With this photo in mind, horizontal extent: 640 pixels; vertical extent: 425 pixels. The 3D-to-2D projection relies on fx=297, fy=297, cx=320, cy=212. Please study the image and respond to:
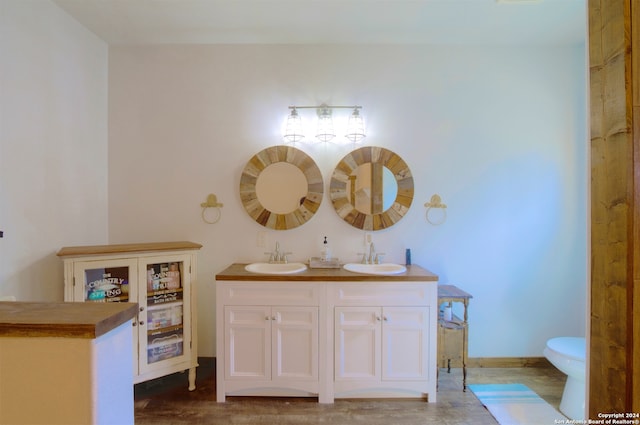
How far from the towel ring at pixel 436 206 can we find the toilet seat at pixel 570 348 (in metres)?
1.16

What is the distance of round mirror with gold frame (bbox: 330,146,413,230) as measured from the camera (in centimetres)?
261

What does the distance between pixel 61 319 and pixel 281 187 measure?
1.95 meters

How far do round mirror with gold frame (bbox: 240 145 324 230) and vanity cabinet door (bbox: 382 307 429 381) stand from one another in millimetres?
1096

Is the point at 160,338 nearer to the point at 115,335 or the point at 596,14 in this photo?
the point at 115,335

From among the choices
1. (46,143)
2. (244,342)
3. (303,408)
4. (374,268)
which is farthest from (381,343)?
(46,143)

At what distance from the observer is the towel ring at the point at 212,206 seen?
2.63m

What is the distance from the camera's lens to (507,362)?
2.64 m

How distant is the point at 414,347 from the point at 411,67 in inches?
90.8

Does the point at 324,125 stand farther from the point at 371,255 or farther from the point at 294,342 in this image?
the point at 294,342

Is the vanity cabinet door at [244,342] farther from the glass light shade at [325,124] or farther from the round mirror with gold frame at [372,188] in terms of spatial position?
the glass light shade at [325,124]

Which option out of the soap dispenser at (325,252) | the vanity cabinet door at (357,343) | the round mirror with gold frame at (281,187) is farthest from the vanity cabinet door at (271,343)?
the round mirror with gold frame at (281,187)

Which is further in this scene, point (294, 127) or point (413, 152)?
point (413, 152)

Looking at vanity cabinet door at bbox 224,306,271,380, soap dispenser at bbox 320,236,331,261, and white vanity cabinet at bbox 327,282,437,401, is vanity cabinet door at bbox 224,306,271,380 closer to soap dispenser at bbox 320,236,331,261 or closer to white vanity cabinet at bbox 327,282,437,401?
white vanity cabinet at bbox 327,282,437,401

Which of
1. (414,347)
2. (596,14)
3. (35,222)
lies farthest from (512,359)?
(35,222)
